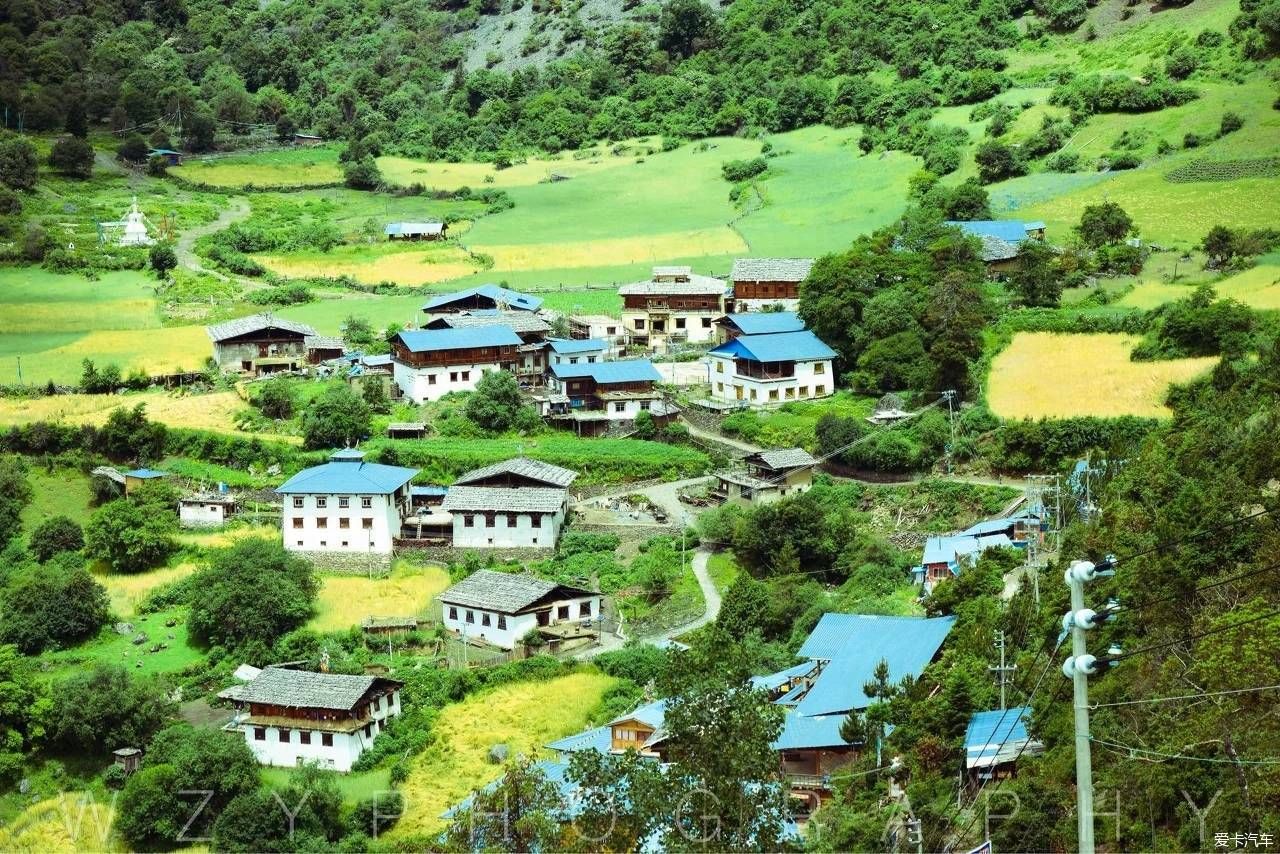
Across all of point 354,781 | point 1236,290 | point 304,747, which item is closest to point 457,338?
point 304,747

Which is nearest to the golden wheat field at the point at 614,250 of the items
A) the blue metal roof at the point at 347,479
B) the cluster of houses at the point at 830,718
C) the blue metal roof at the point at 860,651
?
the blue metal roof at the point at 347,479

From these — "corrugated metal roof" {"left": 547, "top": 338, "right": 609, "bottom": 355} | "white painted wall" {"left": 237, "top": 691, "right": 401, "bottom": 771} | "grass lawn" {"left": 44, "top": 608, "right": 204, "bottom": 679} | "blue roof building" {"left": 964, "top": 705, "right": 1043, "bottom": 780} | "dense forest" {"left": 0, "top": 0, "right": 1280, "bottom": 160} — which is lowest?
"white painted wall" {"left": 237, "top": 691, "right": 401, "bottom": 771}

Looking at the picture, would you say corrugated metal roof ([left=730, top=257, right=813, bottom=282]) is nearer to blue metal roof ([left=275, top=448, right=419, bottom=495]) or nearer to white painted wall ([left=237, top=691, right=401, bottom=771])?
blue metal roof ([left=275, top=448, right=419, bottom=495])

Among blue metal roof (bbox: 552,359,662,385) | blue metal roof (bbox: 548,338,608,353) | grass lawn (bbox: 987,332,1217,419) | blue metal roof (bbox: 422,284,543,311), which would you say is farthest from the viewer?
blue metal roof (bbox: 422,284,543,311)

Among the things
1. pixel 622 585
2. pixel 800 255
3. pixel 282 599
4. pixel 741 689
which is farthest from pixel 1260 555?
pixel 800 255

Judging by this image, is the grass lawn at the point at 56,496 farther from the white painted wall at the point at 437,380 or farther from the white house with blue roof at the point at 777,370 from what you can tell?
the white house with blue roof at the point at 777,370

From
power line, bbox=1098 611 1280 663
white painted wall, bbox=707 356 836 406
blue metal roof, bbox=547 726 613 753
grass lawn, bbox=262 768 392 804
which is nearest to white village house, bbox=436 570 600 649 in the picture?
grass lawn, bbox=262 768 392 804

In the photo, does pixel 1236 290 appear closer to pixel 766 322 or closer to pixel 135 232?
pixel 766 322
